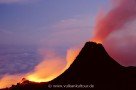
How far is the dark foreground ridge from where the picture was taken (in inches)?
519

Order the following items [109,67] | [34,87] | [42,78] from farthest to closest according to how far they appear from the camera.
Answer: [42,78]
[109,67]
[34,87]

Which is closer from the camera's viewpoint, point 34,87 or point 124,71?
point 34,87

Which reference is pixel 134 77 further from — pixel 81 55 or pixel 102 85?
pixel 81 55

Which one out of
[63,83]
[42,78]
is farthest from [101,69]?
[42,78]

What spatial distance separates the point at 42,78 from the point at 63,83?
1.94 meters

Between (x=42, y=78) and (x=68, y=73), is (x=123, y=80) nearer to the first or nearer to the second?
(x=68, y=73)

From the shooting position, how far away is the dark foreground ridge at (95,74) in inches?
519

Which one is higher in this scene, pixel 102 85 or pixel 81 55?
pixel 81 55

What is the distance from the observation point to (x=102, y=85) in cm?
1348

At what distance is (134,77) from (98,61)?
200cm

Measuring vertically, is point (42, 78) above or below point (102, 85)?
above

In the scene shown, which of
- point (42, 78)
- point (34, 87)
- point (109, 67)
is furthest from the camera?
point (42, 78)

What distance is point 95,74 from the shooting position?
1352 cm

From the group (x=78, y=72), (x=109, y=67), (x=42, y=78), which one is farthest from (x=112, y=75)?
(x=42, y=78)
